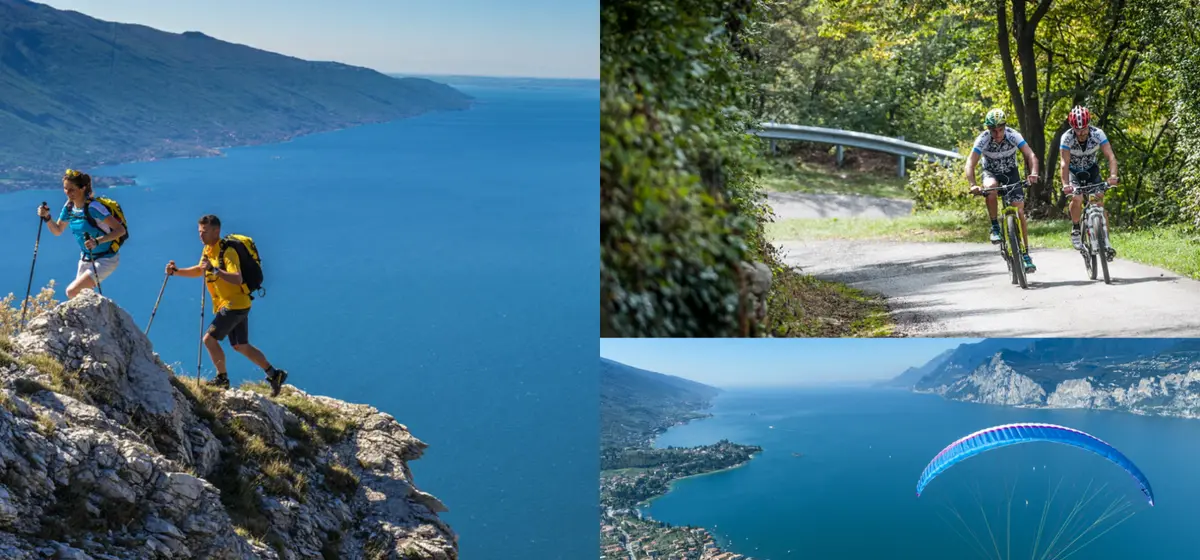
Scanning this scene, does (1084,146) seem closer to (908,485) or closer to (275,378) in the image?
(908,485)

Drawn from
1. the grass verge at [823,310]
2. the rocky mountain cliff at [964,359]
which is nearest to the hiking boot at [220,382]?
the grass verge at [823,310]

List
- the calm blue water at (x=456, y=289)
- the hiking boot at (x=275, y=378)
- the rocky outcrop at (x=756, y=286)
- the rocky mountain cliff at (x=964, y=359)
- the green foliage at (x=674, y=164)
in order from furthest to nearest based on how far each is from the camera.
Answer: the calm blue water at (x=456, y=289)
the hiking boot at (x=275, y=378)
the rocky mountain cliff at (x=964, y=359)
the rocky outcrop at (x=756, y=286)
the green foliage at (x=674, y=164)

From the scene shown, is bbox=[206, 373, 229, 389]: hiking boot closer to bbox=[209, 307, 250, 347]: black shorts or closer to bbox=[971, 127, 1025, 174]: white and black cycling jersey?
bbox=[209, 307, 250, 347]: black shorts

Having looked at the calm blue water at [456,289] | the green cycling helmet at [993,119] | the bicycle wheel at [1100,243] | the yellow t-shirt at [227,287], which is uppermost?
the green cycling helmet at [993,119]

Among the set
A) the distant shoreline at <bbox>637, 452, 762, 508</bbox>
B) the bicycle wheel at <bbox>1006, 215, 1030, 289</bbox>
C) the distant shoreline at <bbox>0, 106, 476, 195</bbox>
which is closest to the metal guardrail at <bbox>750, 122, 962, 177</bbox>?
the bicycle wheel at <bbox>1006, 215, 1030, 289</bbox>

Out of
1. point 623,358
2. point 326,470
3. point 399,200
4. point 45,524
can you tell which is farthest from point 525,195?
point 45,524

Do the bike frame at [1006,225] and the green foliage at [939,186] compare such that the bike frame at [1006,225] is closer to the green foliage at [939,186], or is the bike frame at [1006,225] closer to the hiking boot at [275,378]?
the green foliage at [939,186]
